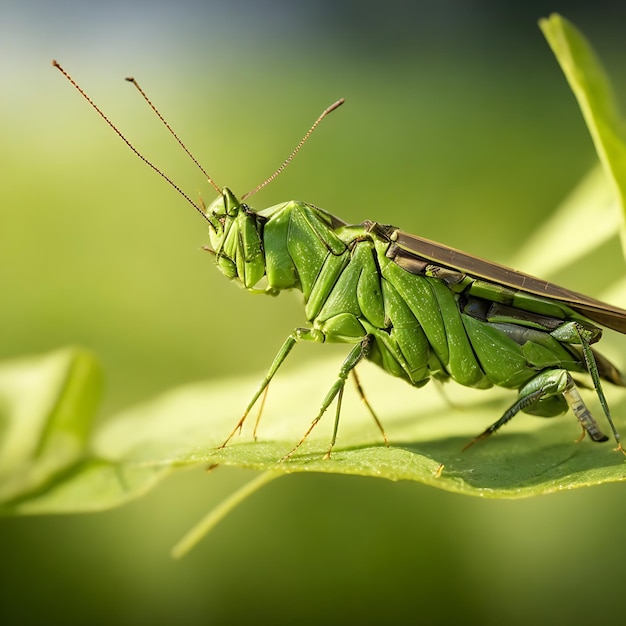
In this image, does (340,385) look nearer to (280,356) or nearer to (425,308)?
(280,356)

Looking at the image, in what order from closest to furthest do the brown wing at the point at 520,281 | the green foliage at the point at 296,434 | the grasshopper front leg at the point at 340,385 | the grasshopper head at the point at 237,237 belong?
1. the green foliage at the point at 296,434
2. the grasshopper front leg at the point at 340,385
3. the brown wing at the point at 520,281
4. the grasshopper head at the point at 237,237

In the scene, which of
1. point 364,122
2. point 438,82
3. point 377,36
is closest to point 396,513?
point 364,122

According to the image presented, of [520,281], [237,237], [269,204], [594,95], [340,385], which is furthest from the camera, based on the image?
[269,204]

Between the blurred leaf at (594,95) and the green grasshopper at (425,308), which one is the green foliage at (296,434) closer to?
the blurred leaf at (594,95)

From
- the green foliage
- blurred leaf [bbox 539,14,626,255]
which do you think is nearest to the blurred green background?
the green foliage

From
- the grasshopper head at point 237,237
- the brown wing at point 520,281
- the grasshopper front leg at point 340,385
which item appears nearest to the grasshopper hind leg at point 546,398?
the brown wing at point 520,281

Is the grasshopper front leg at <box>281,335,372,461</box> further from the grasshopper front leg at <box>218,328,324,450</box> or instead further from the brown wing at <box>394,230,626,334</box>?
the brown wing at <box>394,230,626,334</box>

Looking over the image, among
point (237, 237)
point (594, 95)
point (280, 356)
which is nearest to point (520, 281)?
point (594, 95)
